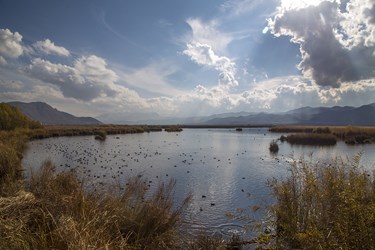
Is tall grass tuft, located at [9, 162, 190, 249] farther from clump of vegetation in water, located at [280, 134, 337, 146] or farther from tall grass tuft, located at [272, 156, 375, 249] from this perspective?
clump of vegetation in water, located at [280, 134, 337, 146]

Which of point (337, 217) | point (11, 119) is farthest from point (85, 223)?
point (11, 119)

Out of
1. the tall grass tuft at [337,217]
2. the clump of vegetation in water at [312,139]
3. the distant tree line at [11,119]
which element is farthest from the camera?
the distant tree line at [11,119]

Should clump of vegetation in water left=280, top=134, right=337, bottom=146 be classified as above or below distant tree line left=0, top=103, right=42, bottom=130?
below

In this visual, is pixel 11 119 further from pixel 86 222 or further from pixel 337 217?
pixel 337 217

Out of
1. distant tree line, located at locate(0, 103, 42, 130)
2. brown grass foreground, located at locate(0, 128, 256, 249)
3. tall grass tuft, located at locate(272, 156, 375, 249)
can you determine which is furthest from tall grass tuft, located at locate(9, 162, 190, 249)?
distant tree line, located at locate(0, 103, 42, 130)

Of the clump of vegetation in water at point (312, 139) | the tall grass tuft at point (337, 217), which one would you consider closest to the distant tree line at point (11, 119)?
the clump of vegetation in water at point (312, 139)

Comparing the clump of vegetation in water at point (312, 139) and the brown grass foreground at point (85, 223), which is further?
the clump of vegetation in water at point (312, 139)

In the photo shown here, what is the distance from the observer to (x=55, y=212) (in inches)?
286

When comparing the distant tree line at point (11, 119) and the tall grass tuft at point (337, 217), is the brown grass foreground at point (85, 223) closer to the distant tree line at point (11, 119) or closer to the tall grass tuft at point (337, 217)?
the tall grass tuft at point (337, 217)

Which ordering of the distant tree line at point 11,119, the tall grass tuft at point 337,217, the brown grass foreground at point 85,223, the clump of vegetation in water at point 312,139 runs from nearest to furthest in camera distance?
the tall grass tuft at point 337,217 < the brown grass foreground at point 85,223 < the clump of vegetation in water at point 312,139 < the distant tree line at point 11,119

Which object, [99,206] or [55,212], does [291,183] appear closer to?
[99,206]

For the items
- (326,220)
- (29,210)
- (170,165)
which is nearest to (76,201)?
(29,210)

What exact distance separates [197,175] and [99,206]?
12.9 meters

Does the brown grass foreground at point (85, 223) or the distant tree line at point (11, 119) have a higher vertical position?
the distant tree line at point (11, 119)
